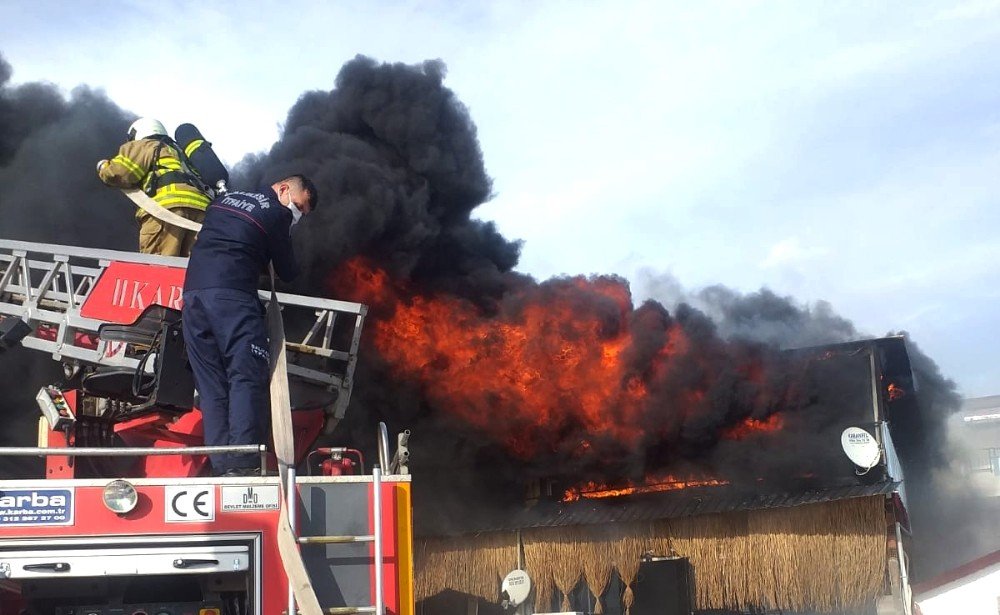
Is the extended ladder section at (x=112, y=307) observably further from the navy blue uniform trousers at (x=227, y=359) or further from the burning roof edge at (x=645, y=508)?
the burning roof edge at (x=645, y=508)

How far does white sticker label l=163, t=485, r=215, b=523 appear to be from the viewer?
15.4 ft

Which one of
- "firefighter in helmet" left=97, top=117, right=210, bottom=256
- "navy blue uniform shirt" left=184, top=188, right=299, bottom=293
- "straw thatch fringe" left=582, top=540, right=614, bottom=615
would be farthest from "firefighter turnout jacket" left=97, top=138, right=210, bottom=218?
"straw thatch fringe" left=582, top=540, right=614, bottom=615

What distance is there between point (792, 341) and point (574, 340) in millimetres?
7802

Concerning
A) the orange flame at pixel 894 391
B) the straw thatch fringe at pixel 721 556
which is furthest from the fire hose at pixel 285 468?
the orange flame at pixel 894 391

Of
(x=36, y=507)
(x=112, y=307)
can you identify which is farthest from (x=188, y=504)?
(x=112, y=307)

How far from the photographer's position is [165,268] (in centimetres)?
761

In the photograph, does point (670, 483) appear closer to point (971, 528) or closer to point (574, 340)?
point (574, 340)

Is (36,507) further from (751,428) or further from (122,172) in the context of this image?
(751,428)

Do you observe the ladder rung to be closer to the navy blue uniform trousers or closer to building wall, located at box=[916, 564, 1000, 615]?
the navy blue uniform trousers

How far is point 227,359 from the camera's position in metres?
5.60

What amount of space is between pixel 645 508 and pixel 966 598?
5.78 m

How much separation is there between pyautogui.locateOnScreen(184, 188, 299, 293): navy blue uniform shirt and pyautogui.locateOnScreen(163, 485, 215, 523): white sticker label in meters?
1.27

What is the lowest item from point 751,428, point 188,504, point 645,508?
point 645,508

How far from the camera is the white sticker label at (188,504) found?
471 centimetres
